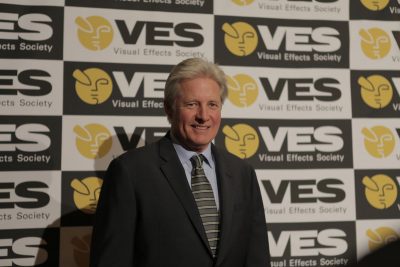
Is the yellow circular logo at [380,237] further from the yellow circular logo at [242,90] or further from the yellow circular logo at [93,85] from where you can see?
the yellow circular logo at [93,85]

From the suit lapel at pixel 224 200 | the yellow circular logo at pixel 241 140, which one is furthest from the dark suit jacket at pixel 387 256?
the suit lapel at pixel 224 200

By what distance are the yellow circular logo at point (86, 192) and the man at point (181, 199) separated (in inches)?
22.1

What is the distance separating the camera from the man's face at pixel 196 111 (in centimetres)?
127

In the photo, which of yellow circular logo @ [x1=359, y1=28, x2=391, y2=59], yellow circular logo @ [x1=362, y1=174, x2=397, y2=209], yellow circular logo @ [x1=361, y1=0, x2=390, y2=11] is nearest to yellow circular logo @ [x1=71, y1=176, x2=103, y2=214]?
yellow circular logo @ [x1=362, y1=174, x2=397, y2=209]

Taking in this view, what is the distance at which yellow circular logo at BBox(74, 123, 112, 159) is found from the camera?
1769 mm

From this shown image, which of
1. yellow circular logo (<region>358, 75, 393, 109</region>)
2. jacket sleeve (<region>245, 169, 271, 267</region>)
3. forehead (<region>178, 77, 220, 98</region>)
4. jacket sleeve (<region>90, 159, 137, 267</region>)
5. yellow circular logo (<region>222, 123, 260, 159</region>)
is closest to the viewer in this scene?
jacket sleeve (<region>90, 159, 137, 267</region>)

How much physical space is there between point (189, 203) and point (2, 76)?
3.59 feet

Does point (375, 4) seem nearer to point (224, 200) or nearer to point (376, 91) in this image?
point (376, 91)

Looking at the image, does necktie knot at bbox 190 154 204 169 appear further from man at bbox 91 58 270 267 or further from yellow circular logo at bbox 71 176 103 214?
yellow circular logo at bbox 71 176 103 214

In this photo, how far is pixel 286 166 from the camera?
1907 millimetres

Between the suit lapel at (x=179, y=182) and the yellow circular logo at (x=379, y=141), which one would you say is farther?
the yellow circular logo at (x=379, y=141)

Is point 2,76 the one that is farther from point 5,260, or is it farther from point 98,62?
point 5,260

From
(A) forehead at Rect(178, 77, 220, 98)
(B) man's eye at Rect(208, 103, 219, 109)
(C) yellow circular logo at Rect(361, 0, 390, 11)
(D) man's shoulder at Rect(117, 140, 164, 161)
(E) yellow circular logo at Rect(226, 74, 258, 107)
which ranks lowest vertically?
(D) man's shoulder at Rect(117, 140, 164, 161)

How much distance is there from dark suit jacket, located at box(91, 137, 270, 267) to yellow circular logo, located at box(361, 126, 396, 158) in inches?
40.6
